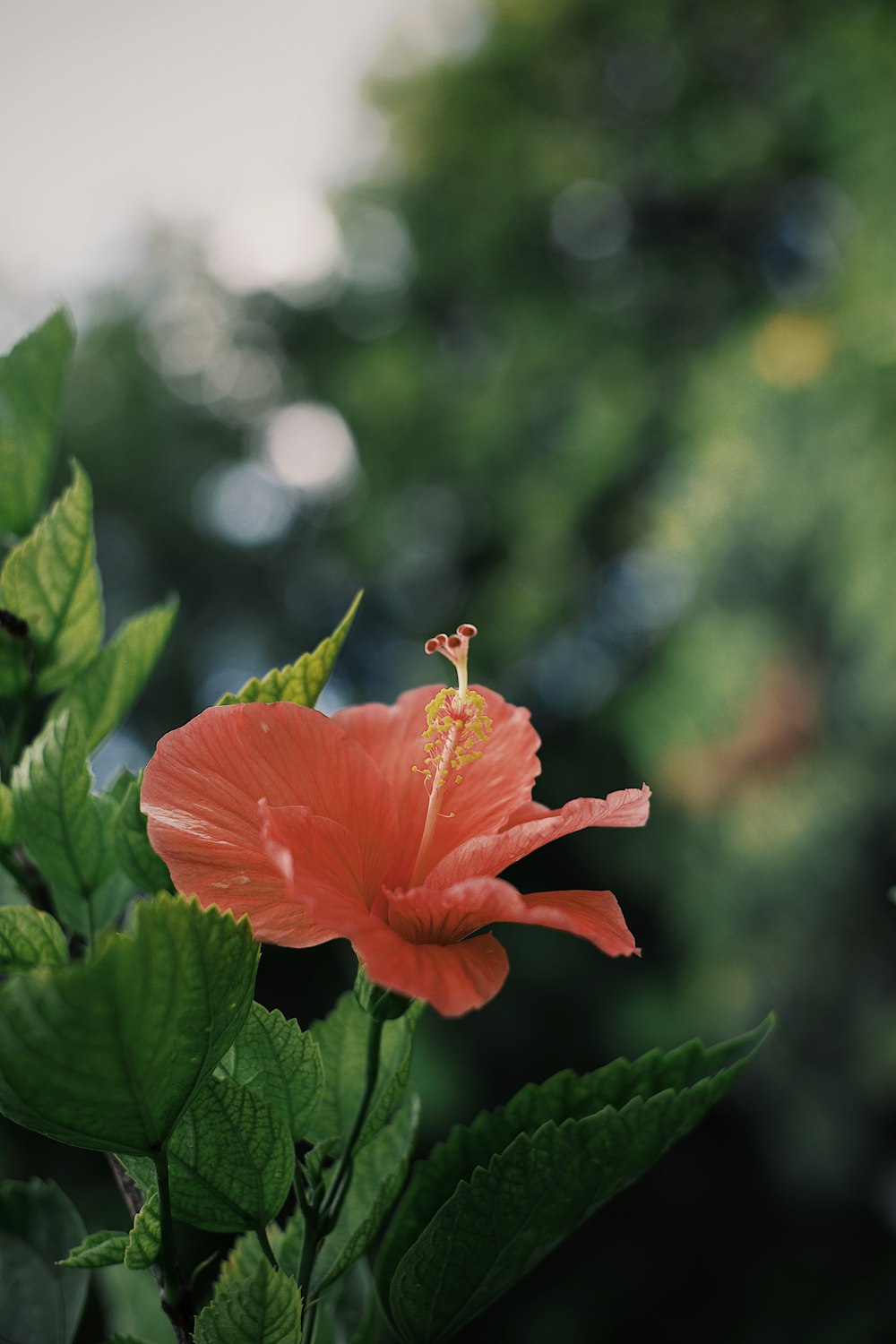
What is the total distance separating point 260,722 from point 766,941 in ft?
6.29

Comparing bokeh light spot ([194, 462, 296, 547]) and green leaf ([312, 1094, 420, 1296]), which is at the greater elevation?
green leaf ([312, 1094, 420, 1296])

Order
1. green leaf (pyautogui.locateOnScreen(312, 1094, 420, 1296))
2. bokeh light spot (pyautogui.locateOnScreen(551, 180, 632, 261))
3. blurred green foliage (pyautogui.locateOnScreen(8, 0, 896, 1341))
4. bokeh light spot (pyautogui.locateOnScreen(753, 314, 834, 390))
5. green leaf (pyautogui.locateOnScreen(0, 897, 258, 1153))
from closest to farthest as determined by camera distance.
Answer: green leaf (pyautogui.locateOnScreen(0, 897, 258, 1153)), green leaf (pyautogui.locateOnScreen(312, 1094, 420, 1296)), blurred green foliage (pyautogui.locateOnScreen(8, 0, 896, 1341)), bokeh light spot (pyautogui.locateOnScreen(753, 314, 834, 390)), bokeh light spot (pyautogui.locateOnScreen(551, 180, 632, 261))

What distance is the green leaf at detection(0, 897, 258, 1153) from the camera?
172 millimetres

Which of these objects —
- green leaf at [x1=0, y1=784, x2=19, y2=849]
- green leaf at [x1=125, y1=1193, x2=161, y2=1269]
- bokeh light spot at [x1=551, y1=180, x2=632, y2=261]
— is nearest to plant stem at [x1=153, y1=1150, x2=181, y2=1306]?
green leaf at [x1=125, y1=1193, x2=161, y2=1269]

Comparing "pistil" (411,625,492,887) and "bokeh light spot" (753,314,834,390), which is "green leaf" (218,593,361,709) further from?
"bokeh light spot" (753,314,834,390)

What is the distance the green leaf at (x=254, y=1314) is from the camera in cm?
21

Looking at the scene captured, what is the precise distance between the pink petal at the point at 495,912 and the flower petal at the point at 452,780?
29mm

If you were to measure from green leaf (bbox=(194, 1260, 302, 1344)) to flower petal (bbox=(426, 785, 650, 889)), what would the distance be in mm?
90

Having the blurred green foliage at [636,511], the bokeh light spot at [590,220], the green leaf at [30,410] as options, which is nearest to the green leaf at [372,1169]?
the green leaf at [30,410]

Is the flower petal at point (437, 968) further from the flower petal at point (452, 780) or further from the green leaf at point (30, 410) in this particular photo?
the green leaf at point (30, 410)

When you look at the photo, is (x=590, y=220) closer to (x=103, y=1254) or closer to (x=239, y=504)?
(x=239, y=504)

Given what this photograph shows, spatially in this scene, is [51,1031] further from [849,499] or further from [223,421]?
[223,421]

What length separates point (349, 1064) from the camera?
287 millimetres

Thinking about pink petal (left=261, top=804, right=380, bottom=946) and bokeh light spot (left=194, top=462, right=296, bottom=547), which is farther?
bokeh light spot (left=194, top=462, right=296, bottom=547)
